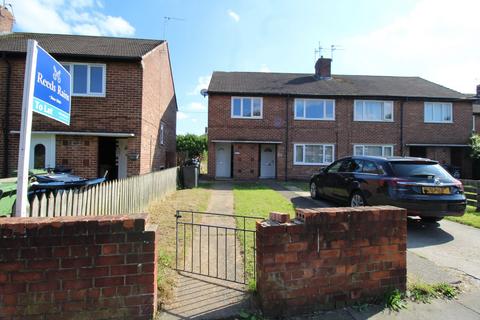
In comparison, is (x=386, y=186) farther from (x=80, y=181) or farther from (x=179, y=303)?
(x=80, y=181)

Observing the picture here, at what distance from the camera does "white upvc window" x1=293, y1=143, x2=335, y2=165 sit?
1933 centimetres

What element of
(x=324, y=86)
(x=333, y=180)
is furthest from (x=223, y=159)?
(x=333, y=180)

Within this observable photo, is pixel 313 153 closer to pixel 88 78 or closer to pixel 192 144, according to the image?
pixel 88 78

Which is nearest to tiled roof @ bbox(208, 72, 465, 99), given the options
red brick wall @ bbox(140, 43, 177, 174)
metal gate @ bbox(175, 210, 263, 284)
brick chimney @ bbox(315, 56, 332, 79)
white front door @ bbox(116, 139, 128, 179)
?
brick chimney @ bbox(315, 56, 332, 79)

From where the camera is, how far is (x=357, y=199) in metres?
7.90

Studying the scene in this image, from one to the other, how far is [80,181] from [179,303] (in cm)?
485

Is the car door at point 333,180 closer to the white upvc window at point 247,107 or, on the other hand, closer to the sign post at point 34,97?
the sign post at point 34,97

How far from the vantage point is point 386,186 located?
6.80 meters

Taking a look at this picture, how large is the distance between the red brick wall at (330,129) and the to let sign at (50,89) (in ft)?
48.8

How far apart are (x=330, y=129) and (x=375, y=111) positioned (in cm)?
328

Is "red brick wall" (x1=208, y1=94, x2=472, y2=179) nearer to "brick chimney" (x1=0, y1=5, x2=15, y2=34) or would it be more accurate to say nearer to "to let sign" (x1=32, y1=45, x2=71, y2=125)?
"brick chimney" (x1=0, y1=5, x2=15, y2=34)

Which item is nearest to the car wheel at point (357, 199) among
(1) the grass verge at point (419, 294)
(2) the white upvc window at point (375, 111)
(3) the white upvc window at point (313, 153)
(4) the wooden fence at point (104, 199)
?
(1) the grass verge at point (419, 294)

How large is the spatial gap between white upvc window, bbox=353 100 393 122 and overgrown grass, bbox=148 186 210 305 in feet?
43.2

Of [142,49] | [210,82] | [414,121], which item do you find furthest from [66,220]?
[414,121]
